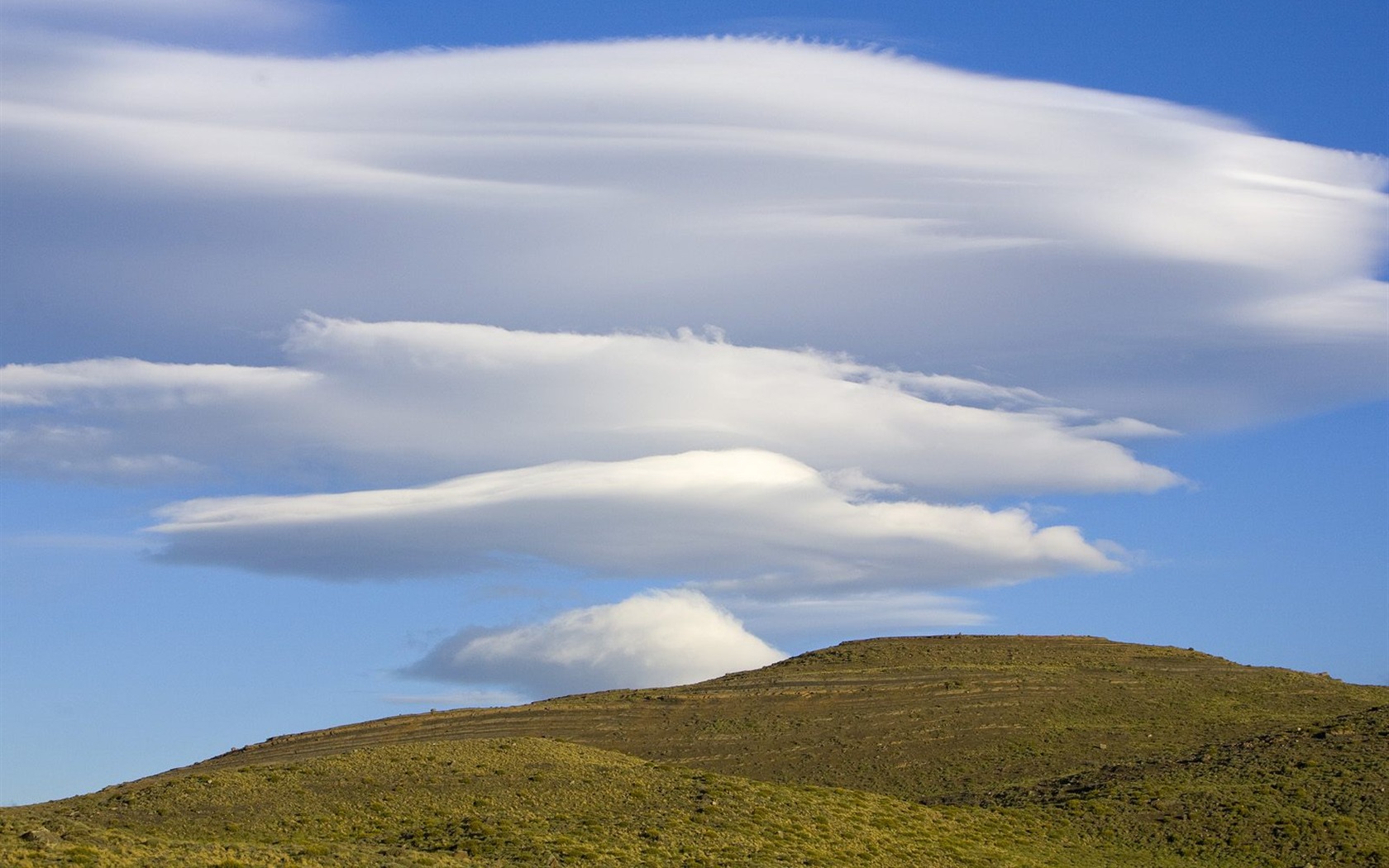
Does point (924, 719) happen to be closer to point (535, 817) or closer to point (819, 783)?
point (819, 783)

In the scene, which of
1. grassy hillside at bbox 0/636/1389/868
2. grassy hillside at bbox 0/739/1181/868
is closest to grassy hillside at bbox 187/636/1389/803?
grassy hillside at bbox 0/636/1389/868

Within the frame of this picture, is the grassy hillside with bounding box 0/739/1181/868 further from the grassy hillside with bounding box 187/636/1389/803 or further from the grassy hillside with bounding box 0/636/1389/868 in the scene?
the grassy hillside with bounding box 187/636/1389/803

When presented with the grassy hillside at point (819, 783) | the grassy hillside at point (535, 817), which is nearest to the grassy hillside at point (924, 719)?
the grassy hillside at point (819, 783)

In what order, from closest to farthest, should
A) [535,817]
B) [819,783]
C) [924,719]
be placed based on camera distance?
[535,817] < [819,783] < [924,719]

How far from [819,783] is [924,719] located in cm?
1309

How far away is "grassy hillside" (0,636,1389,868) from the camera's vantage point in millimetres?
52438

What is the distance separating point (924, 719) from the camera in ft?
271

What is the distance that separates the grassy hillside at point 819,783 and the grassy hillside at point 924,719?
0.24 m

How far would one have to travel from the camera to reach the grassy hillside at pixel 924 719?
2963 inches

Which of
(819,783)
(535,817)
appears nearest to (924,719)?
(819,783)

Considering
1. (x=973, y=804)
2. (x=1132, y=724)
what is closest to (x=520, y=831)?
(x=973, y=804)

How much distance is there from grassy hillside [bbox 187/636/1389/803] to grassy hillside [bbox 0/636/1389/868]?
0.77ft

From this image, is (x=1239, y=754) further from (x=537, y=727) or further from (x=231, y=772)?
(x=231, y=772)

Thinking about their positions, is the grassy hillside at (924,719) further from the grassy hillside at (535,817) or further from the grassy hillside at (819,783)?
the grassy hillside at (535,817)
